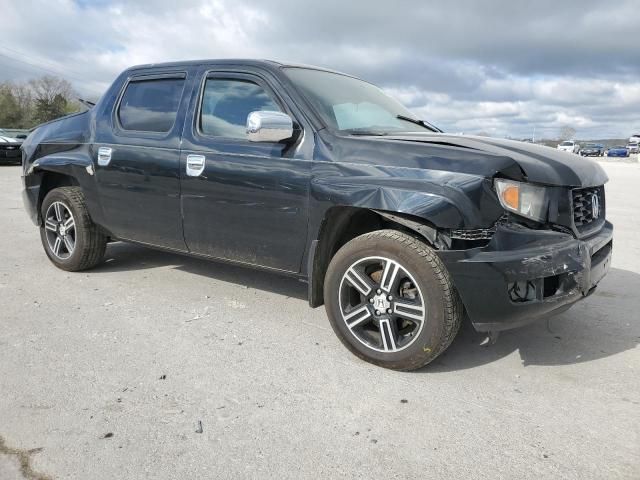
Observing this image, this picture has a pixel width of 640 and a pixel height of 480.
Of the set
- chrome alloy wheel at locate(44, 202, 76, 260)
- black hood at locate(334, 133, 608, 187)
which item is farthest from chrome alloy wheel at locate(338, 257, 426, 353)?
chrome alloy wheel at locate(44, 202, 76, 260)

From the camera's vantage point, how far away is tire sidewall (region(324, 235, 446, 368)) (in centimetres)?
285

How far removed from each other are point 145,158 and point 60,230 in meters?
1.53

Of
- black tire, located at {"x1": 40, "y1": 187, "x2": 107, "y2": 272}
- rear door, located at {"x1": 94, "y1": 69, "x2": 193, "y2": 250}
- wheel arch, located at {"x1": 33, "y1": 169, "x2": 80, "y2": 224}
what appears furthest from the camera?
wheel arch, located at {"x1": 33, "y1": 169, "x2": 80, "y2": 224}

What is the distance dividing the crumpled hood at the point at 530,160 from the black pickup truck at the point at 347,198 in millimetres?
12

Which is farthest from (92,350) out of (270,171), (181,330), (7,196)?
(7,196)

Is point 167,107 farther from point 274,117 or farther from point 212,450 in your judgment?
point 212,450

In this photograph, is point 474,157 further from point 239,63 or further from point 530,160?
point 239,63

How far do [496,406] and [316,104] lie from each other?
2127 millimetres

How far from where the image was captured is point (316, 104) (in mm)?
3469

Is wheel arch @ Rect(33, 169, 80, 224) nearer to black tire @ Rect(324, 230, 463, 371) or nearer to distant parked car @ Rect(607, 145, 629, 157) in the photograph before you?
black tire @ Rect(324, 230, 463, 371)

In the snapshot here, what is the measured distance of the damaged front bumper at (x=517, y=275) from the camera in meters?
2.70

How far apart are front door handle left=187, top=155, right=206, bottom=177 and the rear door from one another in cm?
12

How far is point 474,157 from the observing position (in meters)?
2.79

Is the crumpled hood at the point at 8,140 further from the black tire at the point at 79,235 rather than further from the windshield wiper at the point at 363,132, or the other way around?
the windshield wiper at the point at 363,132
